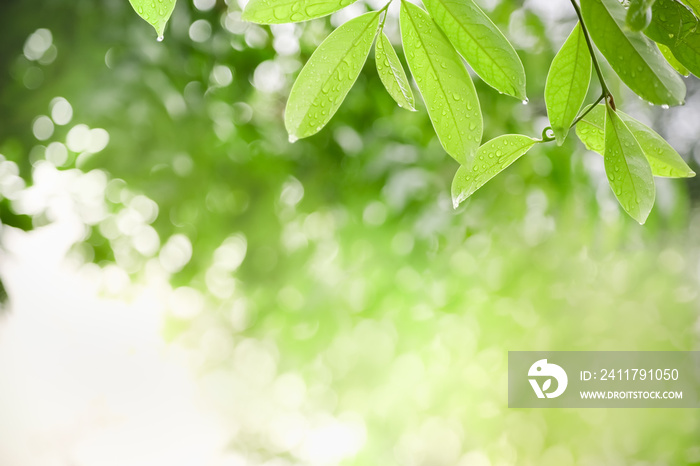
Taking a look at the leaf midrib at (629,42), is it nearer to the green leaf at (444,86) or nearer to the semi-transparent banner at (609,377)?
the green leaf at (444,86)

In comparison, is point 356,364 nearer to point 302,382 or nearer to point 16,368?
point 302,382

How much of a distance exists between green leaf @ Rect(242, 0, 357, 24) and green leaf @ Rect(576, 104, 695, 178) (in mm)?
115

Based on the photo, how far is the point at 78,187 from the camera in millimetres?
1056

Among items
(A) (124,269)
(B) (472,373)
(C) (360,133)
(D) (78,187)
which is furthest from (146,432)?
(C) (360,133)

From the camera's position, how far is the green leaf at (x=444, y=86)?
17 cm

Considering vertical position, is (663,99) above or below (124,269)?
below

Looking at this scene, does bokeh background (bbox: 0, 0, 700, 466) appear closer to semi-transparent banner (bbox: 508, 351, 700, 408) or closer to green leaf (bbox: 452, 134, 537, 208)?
semi-transparent banner (bbox: 508, 351, 700, 408)

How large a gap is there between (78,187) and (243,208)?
1.18 feet

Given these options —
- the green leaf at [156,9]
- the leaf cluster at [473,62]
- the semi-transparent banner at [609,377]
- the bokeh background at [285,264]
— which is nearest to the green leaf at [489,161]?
the leaf cluster at [473,62]

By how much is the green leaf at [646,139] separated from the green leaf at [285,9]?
115mm

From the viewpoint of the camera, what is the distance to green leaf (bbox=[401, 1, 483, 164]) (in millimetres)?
173

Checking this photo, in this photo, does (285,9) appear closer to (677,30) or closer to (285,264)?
(677,30)

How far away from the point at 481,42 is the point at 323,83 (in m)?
0.06

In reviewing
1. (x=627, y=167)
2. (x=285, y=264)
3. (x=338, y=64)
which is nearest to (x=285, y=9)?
(x=338, y=64)
